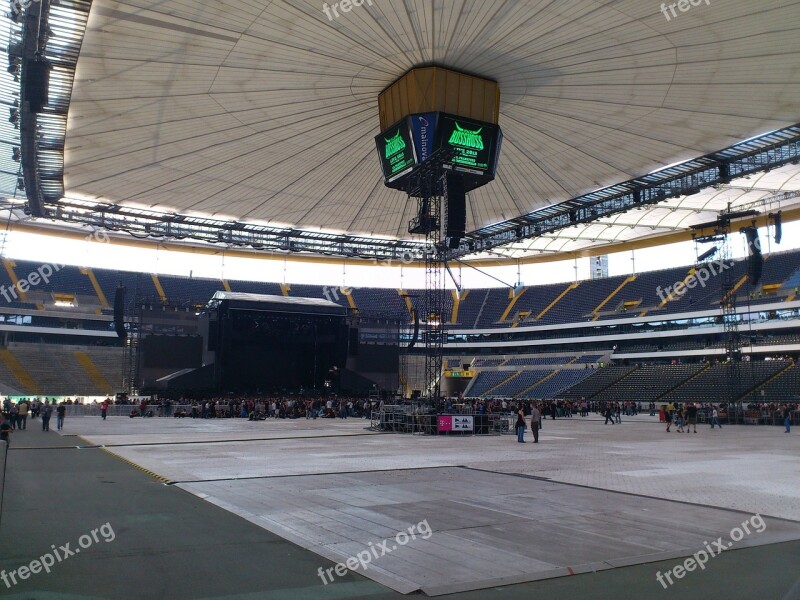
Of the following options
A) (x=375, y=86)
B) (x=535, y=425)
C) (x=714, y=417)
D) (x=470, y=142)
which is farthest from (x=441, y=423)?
(x=714, y=417)

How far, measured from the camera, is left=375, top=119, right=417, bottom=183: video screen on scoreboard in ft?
82.6

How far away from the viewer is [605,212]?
36.4 m

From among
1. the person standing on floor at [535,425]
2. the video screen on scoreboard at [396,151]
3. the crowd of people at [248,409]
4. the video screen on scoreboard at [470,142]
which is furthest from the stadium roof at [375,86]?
the crowd of people at [248,409]

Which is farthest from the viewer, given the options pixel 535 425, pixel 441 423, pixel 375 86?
pixel 441 423

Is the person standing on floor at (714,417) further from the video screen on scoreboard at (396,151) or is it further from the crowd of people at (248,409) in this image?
the video screen on scoreboard at (396,151)

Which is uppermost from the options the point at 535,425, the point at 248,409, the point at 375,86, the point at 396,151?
the point at 375,86

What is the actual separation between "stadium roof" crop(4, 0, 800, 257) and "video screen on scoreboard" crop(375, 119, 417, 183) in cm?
190

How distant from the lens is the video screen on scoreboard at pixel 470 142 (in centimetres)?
2508

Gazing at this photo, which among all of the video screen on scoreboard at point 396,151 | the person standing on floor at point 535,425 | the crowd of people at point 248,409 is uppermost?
the video screen on scoreboard at point 396,151

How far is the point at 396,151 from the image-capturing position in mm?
26047

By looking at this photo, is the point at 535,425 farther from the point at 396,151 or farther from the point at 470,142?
the point at 396,151

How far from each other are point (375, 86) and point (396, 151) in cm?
273

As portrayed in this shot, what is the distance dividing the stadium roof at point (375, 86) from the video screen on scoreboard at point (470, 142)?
6.69 feet

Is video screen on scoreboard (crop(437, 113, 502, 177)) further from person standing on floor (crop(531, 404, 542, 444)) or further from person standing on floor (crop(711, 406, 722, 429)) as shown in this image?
person standing on floor (crop(711, 406, 722, 429))
